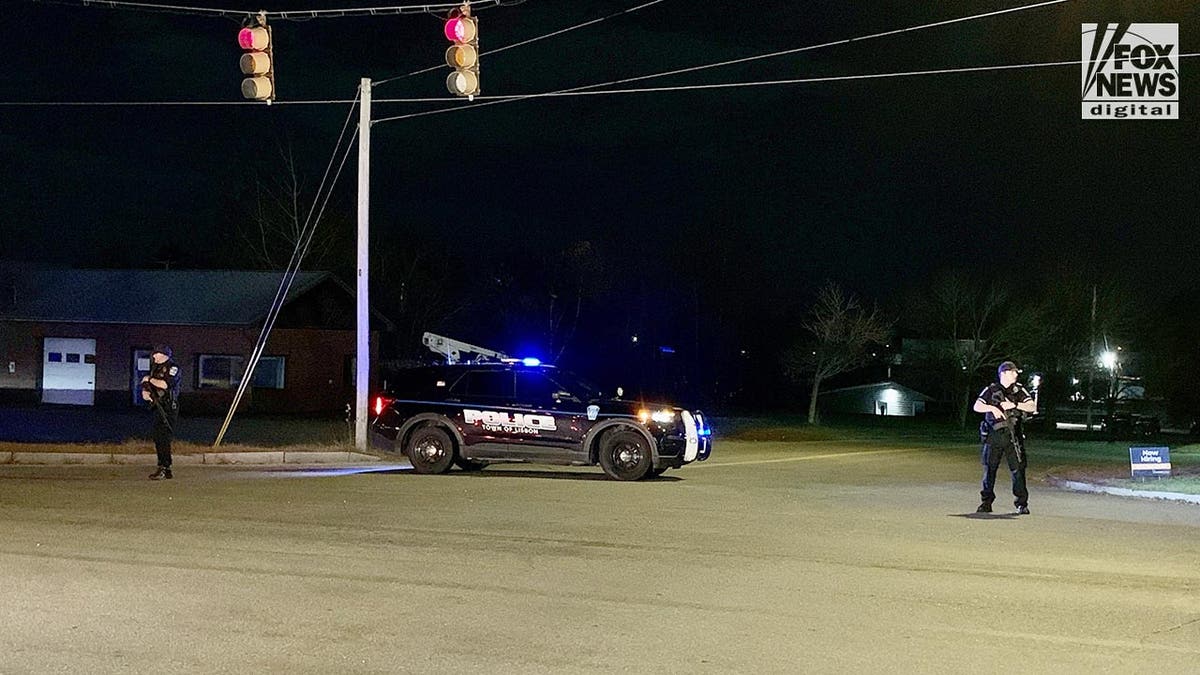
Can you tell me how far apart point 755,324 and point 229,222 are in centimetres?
2849

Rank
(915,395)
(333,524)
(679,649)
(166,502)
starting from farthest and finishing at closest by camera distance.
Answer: (915,395) → (166,502) → (333,524) → (679,649)

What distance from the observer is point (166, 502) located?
1354cm

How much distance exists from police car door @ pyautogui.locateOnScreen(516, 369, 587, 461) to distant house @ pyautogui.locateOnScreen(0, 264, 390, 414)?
21.2m

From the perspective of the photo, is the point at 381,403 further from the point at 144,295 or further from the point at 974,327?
the point at 974,327

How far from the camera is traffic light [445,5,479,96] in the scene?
1426cm

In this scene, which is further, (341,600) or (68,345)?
(68,345)

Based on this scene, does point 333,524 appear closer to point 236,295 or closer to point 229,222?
point 236,295

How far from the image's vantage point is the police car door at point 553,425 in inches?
703

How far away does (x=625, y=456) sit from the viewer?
1764 centimetres

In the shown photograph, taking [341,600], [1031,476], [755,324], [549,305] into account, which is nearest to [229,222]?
[549,305]

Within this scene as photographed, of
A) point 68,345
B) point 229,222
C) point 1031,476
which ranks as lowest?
point 1031,476

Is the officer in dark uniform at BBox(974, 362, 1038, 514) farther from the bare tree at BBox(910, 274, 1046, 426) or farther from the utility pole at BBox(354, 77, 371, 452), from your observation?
the bare tree at BBox(910, 274, 1046, 426)

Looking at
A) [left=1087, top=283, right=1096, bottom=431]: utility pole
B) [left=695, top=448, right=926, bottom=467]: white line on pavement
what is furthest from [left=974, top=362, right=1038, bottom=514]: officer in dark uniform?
[left=1087, top=283, right=1096, bottom=431]: utility pole

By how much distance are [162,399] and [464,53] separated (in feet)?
20.4
